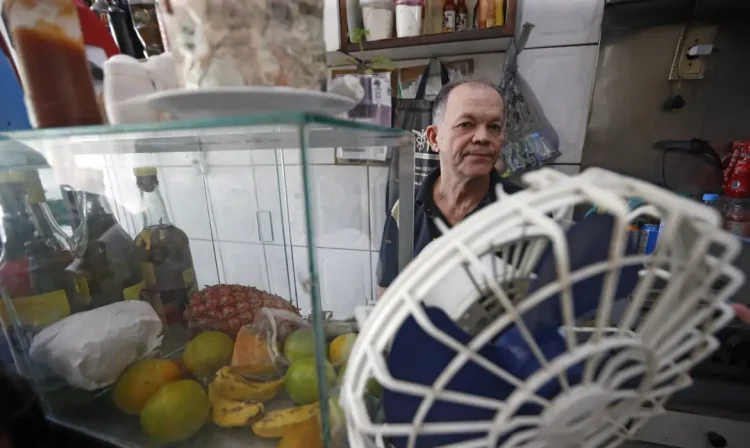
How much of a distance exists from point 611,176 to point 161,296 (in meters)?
0.59

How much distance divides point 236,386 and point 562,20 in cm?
109

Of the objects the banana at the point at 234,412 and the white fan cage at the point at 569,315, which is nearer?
the white fan cage at the point at 569,315

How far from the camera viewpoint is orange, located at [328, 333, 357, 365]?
0.32 metres

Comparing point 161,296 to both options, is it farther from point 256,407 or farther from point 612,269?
point 612,269

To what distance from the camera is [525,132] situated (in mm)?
901

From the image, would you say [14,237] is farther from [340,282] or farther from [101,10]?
[340,282]

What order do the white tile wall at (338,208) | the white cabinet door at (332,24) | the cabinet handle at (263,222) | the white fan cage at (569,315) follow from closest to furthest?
the white fan cage at (569,315), the white tile wall at (338,208), the cabinet handle at (263,222), the white cabinet door at (332,24)

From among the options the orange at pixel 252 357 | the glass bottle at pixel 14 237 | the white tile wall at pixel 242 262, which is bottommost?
the white tile wall at pixel 242 262

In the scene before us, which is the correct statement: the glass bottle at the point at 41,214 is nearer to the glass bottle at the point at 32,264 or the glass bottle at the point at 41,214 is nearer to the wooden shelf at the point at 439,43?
the glass bottle at the point at 32,264

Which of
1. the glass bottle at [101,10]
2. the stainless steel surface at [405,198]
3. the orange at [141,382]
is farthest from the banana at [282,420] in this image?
the glass bottle at [101,10]

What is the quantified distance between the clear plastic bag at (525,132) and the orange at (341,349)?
29.2 inches

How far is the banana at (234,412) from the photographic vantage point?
329 mm

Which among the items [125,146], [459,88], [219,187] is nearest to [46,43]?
[125,146]

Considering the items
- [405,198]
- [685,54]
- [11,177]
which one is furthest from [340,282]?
[685,54]
